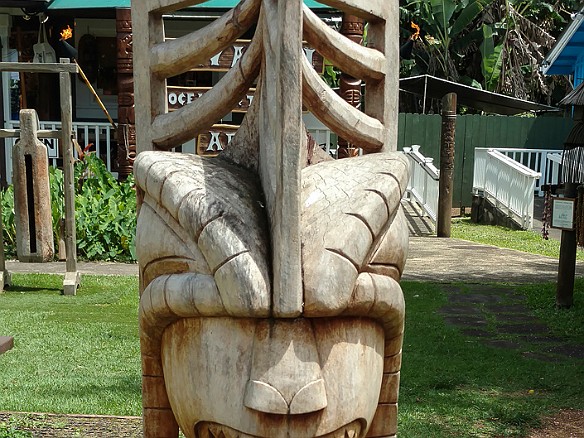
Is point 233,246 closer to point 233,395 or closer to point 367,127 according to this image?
point 233,395

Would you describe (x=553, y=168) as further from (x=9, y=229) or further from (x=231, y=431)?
(x=231, y=431)

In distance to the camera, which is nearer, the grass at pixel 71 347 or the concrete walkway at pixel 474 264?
the grass at pixel 71 347

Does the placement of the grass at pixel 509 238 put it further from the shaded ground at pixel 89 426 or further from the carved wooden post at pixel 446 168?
the shaded ground at pixel 89 426

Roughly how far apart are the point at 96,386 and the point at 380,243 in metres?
2.86

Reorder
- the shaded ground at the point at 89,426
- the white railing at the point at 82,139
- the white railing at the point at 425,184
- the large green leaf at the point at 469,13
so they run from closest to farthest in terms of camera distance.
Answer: the shaded ground at the point at 89,426, the white railing at the point at 82,139, the white railing at the point at 425,184, the large green leaf at the point at 469,13

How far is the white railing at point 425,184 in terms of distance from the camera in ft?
Result: 35.8

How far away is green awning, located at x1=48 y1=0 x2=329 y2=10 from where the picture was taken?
8664 millimetres

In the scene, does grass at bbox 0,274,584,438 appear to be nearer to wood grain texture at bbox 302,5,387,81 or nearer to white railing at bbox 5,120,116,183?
wood grain texture at bbox 302,5,387,81

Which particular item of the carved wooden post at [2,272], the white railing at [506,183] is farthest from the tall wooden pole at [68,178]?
the white railing at [506,183]

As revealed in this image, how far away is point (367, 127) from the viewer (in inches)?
91.6

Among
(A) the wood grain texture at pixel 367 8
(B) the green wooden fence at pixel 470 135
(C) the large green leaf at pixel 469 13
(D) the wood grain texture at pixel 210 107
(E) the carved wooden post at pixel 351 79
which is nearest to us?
(D) the wood grain texture at pixel 210 107

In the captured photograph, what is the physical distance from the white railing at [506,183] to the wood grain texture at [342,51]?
8.22 metres

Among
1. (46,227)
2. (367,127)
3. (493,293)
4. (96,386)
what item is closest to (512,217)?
(493,293)

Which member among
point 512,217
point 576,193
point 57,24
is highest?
point 57,24
